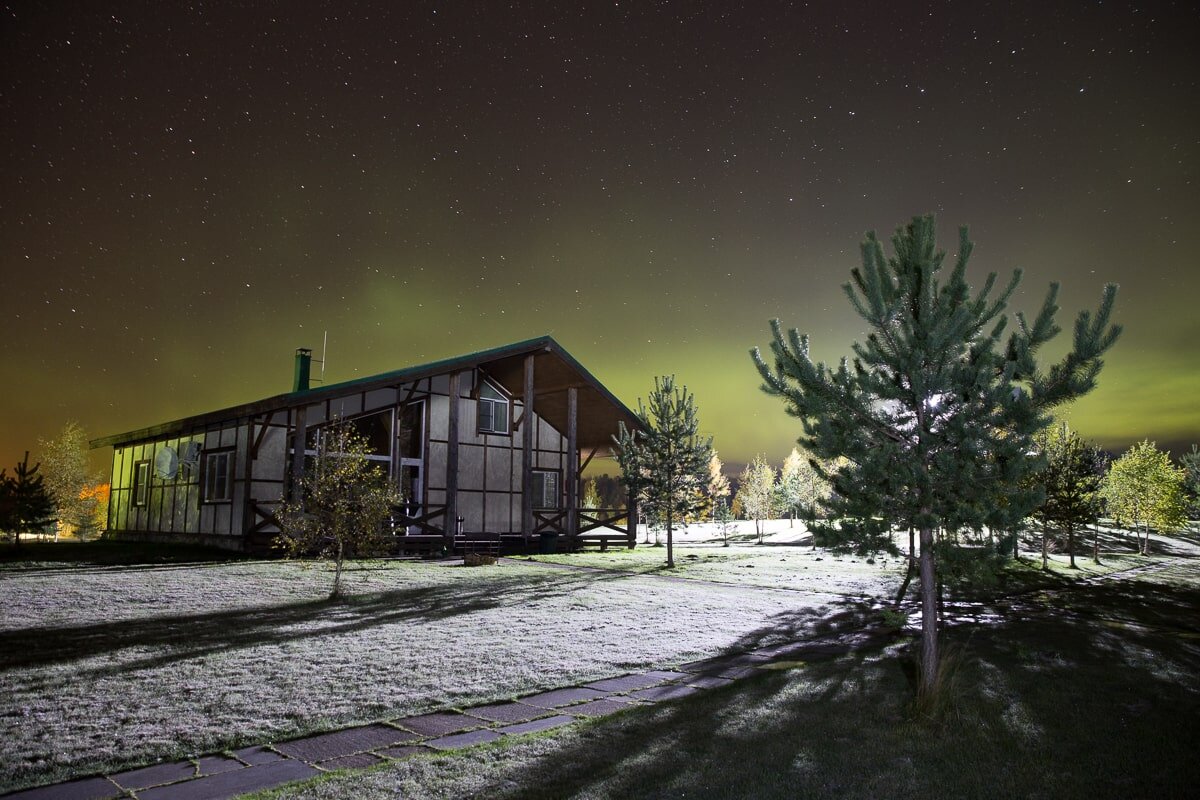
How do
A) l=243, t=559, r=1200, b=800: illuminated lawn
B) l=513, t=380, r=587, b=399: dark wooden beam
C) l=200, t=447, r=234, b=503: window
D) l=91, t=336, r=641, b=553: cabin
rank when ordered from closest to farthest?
1. l=243, t=559, r=1200, b=800: illuminated lawn
2. l=91, t=336, r=641, b=553: cabin
3. l=200, t=447, r=234, b=503: window
4. l=513, t=380, r=587, b=399: dark wooden beam

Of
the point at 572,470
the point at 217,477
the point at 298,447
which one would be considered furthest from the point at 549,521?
the point at 217,477

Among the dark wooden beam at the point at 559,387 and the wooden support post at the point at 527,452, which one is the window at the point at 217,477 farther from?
the dark wooden beam at the point at 559,387

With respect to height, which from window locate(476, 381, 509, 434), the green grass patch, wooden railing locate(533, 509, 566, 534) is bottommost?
the green grass patch

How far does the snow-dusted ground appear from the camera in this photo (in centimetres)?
651

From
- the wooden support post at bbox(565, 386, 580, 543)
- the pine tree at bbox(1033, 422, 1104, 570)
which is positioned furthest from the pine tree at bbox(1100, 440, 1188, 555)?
the wooden support post at bbox(565, 386, 580, 543)

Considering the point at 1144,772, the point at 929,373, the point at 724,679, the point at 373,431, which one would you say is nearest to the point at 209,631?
the point at 724,679

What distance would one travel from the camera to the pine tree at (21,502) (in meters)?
23.8

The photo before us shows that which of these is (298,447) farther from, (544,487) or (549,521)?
(544,487)

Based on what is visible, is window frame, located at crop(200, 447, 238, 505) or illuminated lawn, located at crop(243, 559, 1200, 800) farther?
window frame, located at crop(200, 447, 238, 505)

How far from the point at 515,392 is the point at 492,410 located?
1.48 meters

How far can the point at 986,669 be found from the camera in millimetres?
9180

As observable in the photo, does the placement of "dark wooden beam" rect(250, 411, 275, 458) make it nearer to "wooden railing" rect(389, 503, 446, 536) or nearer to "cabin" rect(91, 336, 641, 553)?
"cabin" rect(91, 336, 641, 553)

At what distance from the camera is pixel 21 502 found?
24.2 metres

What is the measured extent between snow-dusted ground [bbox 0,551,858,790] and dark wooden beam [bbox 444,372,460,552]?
8.25 metres
